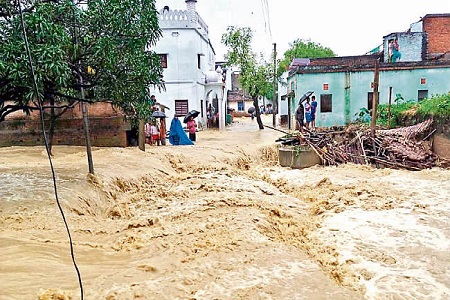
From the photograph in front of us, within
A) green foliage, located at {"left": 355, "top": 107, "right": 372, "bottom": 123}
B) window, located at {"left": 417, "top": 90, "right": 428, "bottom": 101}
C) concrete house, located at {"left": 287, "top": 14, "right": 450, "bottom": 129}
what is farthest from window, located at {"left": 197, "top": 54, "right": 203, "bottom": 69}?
window, located at {"left": 417, "top": 90, "right": 428, "bottom": 101}

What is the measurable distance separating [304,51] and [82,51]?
4301 centimetres

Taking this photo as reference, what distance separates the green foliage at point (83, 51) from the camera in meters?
5.98

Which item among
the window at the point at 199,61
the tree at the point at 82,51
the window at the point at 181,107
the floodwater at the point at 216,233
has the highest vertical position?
Result: the window at the point at 199,61

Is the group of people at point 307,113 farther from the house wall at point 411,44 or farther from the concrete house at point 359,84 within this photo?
the house wall at point 411,44

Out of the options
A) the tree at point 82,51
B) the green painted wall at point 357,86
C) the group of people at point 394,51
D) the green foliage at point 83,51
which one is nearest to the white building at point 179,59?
the green painted wall at point 357,86

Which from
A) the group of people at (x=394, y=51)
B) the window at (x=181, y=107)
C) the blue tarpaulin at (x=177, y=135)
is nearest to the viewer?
the blue tarpaulin at (x=177, y=135)

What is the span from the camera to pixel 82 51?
745 centimetres

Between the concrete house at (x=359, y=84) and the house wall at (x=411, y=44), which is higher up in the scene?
the house wall at (x=411, y=44)

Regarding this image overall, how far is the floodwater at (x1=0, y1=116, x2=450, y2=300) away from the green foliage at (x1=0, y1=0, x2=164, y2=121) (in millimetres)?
2036

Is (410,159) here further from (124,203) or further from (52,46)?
(52,46)

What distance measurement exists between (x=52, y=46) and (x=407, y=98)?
64.8 ft

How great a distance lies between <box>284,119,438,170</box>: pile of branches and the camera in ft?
44.7

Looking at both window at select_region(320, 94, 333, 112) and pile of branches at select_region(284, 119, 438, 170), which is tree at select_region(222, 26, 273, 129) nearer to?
window at select_region(320, 94, 333, 112)

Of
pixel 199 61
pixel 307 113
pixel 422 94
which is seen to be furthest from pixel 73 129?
pixel 422 94
